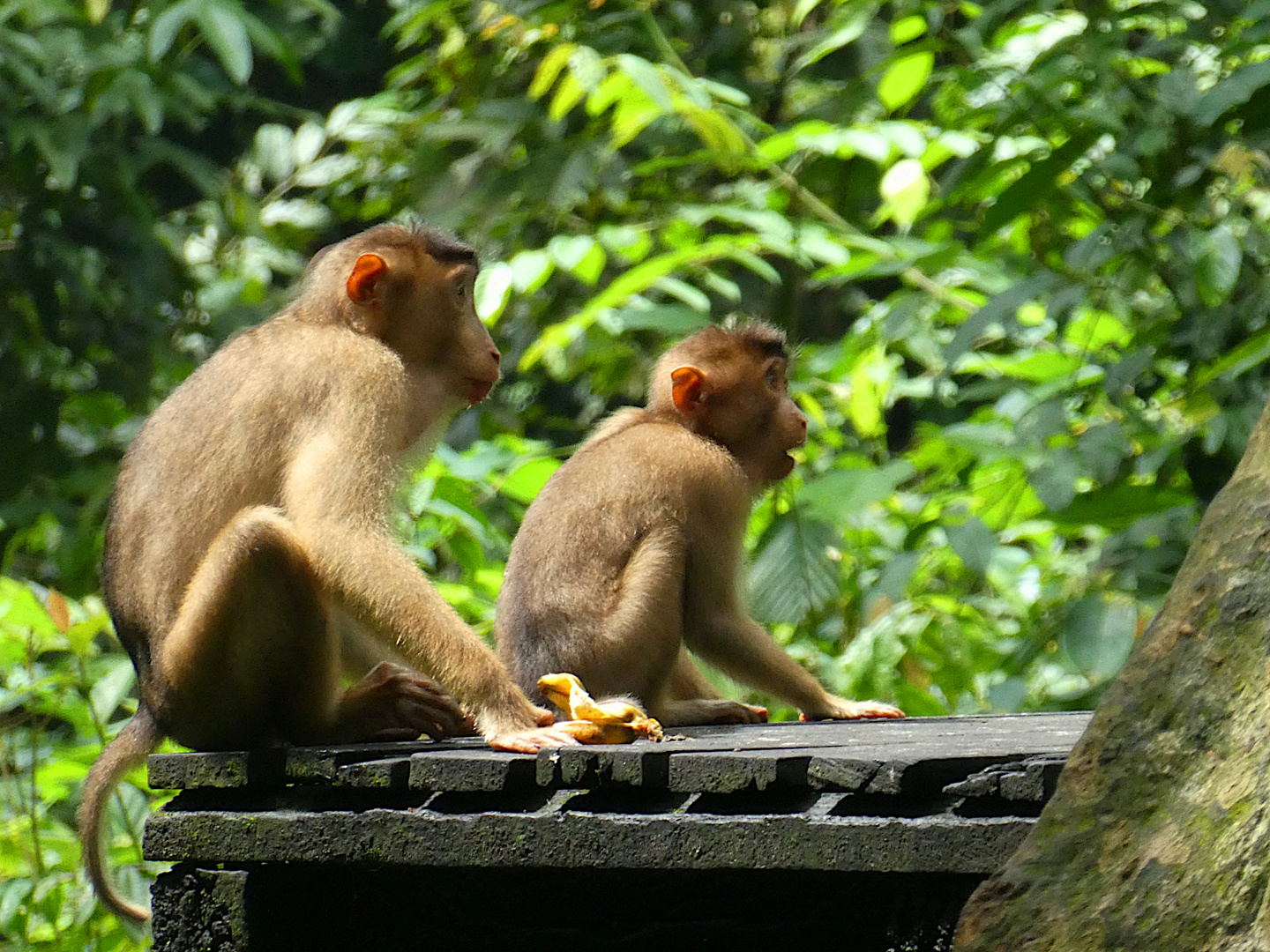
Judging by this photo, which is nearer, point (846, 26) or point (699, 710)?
point (699, 710)

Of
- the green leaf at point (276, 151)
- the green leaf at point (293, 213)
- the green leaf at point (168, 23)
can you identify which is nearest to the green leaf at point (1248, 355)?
the green leaf at point (168, 23)

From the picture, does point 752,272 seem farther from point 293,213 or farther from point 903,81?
point 293,213

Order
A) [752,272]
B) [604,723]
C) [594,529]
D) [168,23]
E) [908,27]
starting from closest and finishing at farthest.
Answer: [604,723] → [594,529] → [908,27] → [168,23] → [752,272]

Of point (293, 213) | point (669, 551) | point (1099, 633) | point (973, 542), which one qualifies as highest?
point (669, 551)

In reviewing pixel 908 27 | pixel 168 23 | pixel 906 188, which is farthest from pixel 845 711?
pixel 168 23

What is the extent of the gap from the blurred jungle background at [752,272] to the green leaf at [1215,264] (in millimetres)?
14

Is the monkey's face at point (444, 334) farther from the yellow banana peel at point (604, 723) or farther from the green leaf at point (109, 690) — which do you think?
the green leaf at point (109, 690)

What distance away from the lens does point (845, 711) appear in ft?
14.1

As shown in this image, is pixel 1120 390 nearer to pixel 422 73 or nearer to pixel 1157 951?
pixel 1157 951

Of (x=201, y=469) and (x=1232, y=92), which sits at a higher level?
(x=1232, y=92)

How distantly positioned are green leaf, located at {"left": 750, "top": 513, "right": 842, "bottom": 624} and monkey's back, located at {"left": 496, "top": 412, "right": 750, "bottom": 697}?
3.06 feet

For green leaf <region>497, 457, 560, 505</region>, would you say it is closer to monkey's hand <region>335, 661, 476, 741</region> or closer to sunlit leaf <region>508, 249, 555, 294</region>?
sunlit leaf <region>508, 249, 555, 294</region>

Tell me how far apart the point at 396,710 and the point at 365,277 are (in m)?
1.15

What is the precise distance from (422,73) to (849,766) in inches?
274
